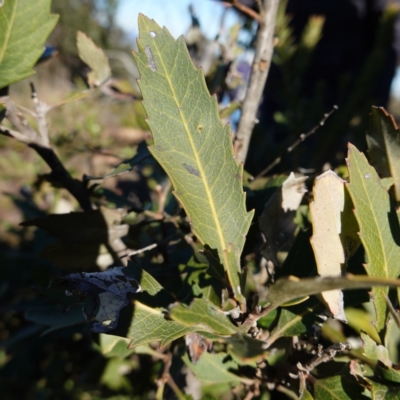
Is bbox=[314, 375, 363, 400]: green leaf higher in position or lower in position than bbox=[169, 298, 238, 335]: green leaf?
lower

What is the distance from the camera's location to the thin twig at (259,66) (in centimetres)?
68

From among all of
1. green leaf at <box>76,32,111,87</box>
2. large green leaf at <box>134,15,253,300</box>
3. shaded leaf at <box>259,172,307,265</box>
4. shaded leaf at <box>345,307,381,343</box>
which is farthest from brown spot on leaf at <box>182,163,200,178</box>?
shaded leaf at <box>345,307,381,343</box>

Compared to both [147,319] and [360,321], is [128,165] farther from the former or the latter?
[360,321]

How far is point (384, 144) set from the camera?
586 mm

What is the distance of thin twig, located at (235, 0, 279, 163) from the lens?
0.68m

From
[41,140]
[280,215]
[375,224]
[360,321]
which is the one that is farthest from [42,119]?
[360,321]

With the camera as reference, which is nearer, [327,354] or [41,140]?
[327,354]

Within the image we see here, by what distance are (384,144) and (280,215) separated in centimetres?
18

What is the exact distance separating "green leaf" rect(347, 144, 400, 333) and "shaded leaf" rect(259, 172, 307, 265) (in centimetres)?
10

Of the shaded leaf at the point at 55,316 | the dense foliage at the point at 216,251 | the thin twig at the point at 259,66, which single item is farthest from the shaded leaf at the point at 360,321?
the shaded leaf at the point at 55,316

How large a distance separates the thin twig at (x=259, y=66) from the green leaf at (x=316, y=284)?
42cm

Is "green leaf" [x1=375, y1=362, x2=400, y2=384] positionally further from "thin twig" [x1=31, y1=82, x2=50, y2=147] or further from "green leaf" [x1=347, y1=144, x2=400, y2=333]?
"thin twig" [x1=31, y1=82, x2=50, y2=147]

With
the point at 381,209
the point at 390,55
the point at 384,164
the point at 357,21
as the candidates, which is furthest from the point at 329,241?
the point at 357,21

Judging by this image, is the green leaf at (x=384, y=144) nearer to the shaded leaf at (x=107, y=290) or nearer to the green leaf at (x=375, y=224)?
the green leaf at (x=375, y=224)
